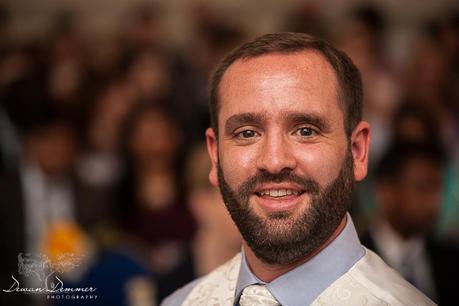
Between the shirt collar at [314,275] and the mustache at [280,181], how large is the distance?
14 cm

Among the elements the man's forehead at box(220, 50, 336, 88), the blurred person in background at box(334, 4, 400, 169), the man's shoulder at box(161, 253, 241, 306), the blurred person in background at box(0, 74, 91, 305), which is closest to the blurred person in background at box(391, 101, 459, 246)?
the blurred person in background at box(334, 4, 400, 169)

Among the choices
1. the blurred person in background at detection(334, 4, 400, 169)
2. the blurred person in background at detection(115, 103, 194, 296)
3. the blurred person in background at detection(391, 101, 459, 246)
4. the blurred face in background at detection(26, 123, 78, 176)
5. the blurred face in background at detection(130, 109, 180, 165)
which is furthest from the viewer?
the blurred person in background at detection(334, 4, 400, 169)

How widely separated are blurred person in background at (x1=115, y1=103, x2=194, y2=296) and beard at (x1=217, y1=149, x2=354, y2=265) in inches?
68.6

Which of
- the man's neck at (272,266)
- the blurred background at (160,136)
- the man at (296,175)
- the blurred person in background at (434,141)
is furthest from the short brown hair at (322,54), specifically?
the blurred person in background at (434,141)

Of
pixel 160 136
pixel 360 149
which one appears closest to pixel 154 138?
pixel 160 136

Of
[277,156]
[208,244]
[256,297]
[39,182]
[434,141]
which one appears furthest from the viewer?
[39,182]

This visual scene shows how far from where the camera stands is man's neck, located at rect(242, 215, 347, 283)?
186cm

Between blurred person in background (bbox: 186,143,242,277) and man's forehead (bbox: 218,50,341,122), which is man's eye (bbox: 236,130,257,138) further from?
blurred person in background (bbox: 186,143,242,277)

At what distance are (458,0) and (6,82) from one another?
303 cm

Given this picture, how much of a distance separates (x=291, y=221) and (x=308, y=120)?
0.21 m

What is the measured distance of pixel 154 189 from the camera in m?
4.09

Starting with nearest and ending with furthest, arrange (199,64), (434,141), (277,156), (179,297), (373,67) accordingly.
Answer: (277,156) < (179,297) < (434,141) < (373,67) < (199,64)

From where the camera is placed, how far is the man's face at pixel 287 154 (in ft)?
5.91

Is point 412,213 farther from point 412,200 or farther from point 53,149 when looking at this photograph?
point 53,149
